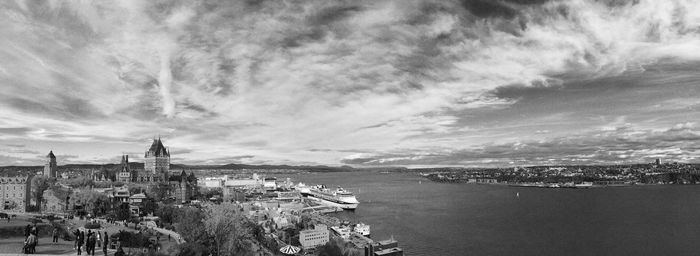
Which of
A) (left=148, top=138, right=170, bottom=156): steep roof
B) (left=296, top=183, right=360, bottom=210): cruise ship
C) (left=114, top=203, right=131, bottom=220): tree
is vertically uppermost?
(left=148, top=138, right=170, bottom=156): steep roof

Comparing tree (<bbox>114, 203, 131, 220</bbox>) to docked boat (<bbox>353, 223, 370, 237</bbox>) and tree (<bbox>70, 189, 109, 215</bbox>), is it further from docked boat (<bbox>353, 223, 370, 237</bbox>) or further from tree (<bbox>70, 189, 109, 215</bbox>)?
docked boat (<bbox>353, 223, 370, 237</bbox>)

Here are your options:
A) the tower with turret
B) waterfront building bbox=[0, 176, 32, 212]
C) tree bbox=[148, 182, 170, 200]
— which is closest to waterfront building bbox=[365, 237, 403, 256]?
tree bbox=[148, 182, 170, 200]

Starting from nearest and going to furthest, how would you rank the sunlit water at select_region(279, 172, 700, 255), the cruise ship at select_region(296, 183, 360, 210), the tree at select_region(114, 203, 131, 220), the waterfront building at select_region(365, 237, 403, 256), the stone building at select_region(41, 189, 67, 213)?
the waterfront building at select_region(365, 237, 403, 256), the tree at select_region(114, 203, 131, 220), the stone building at select_region(41, 189, 67, 213), the sunlit water at select_region(279, 172, 700, 255), the cruise ship at select_region(296, 183, 360, 210)

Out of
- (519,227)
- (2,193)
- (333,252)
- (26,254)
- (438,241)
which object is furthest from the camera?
(519,227)

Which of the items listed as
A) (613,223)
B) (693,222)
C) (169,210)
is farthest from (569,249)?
(169,210)

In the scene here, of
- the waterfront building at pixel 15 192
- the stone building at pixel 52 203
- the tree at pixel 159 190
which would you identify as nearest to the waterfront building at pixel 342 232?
the tree at pixel 159 190

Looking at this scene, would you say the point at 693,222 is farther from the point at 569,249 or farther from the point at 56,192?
the point at 56,192

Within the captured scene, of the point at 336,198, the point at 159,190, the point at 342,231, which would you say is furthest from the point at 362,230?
the point at 336,198

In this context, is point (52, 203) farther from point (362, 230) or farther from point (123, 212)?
point (362, 230)
